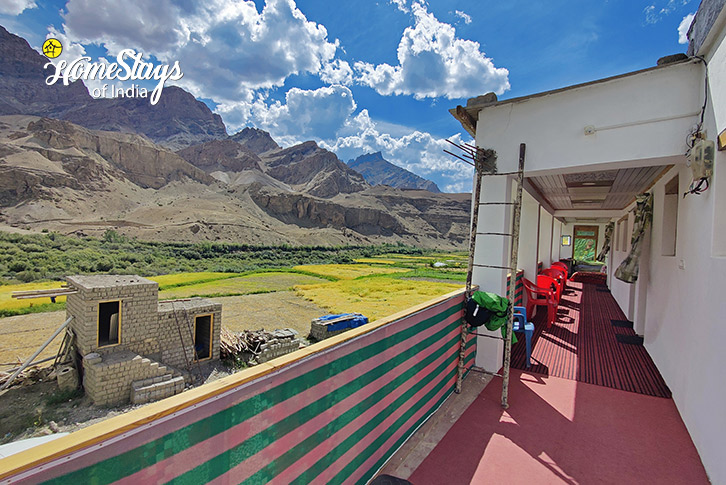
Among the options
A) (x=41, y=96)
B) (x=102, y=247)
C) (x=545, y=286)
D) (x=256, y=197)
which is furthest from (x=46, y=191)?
(x=41, y=96)

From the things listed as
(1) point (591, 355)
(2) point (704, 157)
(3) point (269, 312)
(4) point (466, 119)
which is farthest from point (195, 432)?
(3) point (269, 312)

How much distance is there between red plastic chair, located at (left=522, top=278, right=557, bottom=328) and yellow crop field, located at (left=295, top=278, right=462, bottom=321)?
8119 mm

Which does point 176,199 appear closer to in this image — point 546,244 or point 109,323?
point 109,323

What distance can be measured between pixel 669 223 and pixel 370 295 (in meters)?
17.0

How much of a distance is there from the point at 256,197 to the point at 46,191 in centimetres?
3349

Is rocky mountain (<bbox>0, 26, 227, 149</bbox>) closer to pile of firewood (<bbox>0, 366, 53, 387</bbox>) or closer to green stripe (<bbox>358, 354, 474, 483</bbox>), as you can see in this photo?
pile of firewood (<bbox>0, 366, 53, 387</bbox>)

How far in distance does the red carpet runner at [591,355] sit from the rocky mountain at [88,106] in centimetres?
12727

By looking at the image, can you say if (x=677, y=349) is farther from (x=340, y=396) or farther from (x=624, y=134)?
(x=340, y=396)

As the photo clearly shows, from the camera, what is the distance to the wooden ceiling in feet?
16.9

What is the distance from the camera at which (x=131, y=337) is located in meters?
8.76

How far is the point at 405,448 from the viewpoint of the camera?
110 inches

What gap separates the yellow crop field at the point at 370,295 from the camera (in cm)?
1720

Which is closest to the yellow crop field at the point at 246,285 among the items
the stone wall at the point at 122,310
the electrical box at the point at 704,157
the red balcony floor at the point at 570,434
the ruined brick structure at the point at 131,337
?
the ruined brick structure at the point at 131,337

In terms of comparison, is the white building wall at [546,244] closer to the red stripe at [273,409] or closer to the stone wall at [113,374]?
the red stripe at [273,409]
